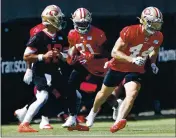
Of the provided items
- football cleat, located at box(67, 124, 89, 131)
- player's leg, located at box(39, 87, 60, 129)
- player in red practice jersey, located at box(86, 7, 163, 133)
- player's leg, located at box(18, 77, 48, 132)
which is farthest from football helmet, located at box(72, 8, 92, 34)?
football cleat, located at box(67, 124, 89, 131)

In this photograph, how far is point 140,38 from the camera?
12391 mm

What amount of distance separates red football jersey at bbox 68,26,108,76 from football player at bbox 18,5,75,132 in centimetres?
158

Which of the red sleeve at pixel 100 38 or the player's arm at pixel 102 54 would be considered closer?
the red sleeve at pixel 100 38

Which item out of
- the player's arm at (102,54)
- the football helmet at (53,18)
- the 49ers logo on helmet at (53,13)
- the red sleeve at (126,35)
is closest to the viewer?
the red sleeve at (126,35)

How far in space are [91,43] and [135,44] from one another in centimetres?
222

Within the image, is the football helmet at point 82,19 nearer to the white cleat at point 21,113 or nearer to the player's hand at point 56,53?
the player's hand at point 56,53

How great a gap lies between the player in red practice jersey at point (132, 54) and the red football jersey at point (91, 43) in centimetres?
178

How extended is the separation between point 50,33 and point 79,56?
77.3 inches

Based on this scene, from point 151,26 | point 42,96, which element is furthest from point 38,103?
point 151,26

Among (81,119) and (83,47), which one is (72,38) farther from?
(81,119)

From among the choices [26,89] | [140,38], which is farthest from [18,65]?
[140,38]

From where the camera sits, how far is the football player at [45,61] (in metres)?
12.6

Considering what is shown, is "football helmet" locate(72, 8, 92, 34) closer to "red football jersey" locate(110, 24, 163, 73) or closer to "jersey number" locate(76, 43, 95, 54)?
"jersey number" locate(76, 43, 95, 54)

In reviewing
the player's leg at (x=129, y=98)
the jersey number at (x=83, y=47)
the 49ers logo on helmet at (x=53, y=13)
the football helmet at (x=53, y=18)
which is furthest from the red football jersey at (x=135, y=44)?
the jersey number at (x=83, y=47)
